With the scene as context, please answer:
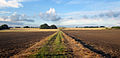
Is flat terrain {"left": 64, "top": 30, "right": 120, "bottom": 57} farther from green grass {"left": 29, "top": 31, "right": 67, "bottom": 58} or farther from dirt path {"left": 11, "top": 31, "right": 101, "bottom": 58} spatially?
green grass {"left": 29, "top": 31, "right": 67, "bottom": 58}

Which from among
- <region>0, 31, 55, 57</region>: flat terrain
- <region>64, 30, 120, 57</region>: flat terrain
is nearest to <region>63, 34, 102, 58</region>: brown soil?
<region>64, 30, 120, 57</region>: flat terrain

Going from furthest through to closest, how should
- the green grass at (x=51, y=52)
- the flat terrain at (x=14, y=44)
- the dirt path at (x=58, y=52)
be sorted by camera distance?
the flat terrain at (x=14, y=44) < the dirt path at (x=58, y=52) < the green grass at (x=51, y=52)

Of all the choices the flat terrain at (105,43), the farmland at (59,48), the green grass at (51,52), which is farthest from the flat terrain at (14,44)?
the flat terrain at (105,43)

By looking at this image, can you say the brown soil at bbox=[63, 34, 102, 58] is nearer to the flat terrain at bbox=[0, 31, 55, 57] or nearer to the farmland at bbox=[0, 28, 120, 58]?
the farmland at bbox=[0, 28, 120, 58]

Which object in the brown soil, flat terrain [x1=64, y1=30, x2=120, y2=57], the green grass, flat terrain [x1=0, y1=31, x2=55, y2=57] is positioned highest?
the green grass

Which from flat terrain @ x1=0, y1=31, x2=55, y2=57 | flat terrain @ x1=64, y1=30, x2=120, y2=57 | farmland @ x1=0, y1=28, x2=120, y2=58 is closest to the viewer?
farmland @ x1=0, y1=28, x2=120, y2=58

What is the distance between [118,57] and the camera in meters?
10.3

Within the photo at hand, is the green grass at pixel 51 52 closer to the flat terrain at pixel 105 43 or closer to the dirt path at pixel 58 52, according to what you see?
the dirt path at pixel 58 52

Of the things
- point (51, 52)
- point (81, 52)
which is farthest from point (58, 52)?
point (81, 52)

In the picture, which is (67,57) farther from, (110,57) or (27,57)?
(110,57)

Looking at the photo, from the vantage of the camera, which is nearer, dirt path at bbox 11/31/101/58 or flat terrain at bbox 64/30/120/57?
dirt path at bbox 11/31/101/58

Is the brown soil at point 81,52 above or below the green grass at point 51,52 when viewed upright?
below

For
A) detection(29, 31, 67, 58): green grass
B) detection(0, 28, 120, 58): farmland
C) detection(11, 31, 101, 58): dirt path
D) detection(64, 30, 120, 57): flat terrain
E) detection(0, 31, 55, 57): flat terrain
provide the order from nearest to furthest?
1. detection(29, 31, 67, 58): green grass
2. detection(11, 31, 101, 58): dirt path
3. detection(0, 28, 120, 58): farmland
4. detection(0, 31, 55, 57): flat terrain
5. detection(64, 30, 120, 57): flat terrain

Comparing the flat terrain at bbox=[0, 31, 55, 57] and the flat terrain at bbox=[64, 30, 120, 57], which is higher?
the flat terrain at bbox=[0, 31, 55, 57]
